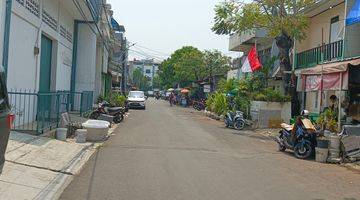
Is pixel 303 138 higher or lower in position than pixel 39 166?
higher

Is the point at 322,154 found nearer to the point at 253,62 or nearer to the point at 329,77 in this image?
the point at 329,77

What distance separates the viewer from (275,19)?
27469mm

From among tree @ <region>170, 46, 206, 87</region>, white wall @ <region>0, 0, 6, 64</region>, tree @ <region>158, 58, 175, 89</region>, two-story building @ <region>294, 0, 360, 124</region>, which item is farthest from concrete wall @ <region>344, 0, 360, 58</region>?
tree @ <region>158, 58, 175, 89</region>

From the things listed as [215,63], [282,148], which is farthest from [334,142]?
[215,63]

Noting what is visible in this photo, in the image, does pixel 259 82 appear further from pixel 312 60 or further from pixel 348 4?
pixel 348 4

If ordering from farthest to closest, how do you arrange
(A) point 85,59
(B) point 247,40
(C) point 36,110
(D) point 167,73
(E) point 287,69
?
1. (D) point 167,73
2. (B) point 247,40
3. (A) point 85,59
4. (E) point 287,69
5. (C) point 36,110

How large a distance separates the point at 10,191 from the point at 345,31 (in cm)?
1924

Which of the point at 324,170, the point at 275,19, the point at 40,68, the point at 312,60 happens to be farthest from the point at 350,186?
the point at 312,60

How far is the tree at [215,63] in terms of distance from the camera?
72562 mm

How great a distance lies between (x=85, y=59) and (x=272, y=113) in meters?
10.6

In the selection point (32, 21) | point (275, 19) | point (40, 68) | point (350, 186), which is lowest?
point (350, 186)

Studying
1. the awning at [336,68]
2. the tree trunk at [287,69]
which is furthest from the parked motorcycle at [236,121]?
the awning at [336,68]

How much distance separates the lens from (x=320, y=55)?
28.3m

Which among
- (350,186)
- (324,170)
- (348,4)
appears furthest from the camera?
(348,4)
